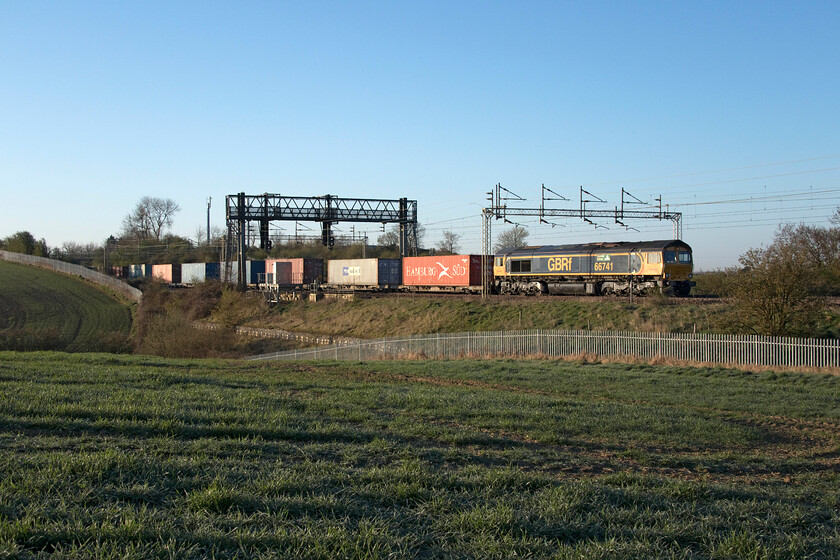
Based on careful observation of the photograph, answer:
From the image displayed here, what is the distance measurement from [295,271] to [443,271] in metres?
20.0

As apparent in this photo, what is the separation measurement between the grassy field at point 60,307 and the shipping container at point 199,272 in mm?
10189

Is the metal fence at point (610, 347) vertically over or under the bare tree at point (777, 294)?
under

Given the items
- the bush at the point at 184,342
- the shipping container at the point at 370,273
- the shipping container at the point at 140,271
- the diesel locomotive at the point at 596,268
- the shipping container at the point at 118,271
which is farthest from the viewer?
the shipping container at the point at 118,271

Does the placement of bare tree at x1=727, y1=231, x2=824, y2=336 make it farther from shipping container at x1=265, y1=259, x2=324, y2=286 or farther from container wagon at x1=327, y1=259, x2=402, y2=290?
shipping container at x1=265, y1=259, x2=324, y2=286

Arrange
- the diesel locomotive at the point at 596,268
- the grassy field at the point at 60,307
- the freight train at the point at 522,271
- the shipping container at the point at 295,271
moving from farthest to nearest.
→ the shipping container at the point at 295,271 < the grassy field at the point at 60,307 < the freight train at the point at 522,271 < the diesel locomotive at the point at 596,268

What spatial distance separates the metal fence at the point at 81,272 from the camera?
64.0 m

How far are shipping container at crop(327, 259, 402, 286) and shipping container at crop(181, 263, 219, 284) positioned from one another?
19.9m

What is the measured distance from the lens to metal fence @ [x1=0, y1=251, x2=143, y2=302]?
210 feet

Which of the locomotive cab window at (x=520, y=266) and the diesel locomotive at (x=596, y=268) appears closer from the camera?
the diesel locomotive at (x=596, y=268)

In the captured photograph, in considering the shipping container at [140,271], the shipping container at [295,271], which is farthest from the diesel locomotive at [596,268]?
the shipping container at [140,271]

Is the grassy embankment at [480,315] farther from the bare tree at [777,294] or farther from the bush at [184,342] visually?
the bush at [184,342]

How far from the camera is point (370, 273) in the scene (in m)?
56.3

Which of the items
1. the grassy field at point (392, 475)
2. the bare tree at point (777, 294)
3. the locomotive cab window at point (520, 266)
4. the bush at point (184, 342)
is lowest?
the bush at point (184, 342)

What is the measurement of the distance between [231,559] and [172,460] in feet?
8.35
